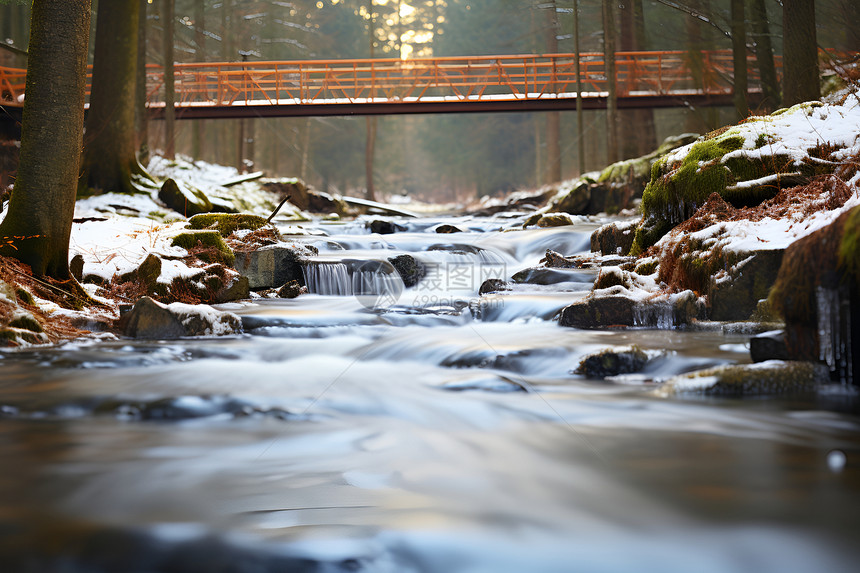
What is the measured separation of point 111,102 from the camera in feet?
40.0

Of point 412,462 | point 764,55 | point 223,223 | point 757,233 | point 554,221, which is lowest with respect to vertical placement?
point 412,462

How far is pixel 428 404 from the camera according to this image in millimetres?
3955

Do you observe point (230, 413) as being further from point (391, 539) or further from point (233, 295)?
point (233, 295)

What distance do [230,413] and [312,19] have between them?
37.3 metres

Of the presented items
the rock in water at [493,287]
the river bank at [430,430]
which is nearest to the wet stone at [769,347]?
the river bank at [430,430]

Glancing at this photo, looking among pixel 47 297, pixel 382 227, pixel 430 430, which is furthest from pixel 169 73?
pixel 430 430

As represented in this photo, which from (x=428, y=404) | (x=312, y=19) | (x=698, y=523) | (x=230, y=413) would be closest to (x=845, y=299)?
(x=698, y=523)

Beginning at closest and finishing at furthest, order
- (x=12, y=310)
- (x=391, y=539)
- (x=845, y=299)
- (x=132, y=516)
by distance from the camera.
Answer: (x=391, y=539) < (x=132, y=516) < (x=845, y=299) < (x=12, y=310)

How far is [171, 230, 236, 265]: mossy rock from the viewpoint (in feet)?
26.9

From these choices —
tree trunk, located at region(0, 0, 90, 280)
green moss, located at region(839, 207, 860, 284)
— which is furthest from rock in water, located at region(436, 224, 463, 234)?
green moss, located at region(839, 207, 860, 284)

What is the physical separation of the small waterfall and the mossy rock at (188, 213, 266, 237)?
5.81 ft

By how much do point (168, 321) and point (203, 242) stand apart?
2815 millimetres

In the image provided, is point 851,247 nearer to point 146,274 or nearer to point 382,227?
point 146,274

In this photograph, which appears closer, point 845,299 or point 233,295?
point 845,299
